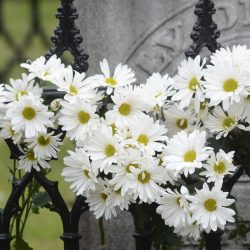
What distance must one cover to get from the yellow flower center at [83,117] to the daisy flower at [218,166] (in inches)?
11.9

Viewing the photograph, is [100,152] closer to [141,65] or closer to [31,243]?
[141,65]

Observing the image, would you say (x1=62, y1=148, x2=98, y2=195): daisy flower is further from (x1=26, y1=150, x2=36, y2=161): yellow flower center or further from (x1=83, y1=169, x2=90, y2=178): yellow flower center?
(x1=26, y1=150, x2=36, y2=161): yellow flower center

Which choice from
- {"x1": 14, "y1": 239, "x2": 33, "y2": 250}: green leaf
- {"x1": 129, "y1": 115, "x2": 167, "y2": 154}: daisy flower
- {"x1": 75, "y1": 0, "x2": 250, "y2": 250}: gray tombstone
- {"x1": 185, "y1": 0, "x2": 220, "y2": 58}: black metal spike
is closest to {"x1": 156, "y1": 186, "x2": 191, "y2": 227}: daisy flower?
{"x1": 129, "y1": 115, "x2": 167, "y2": 154}: daisy flower

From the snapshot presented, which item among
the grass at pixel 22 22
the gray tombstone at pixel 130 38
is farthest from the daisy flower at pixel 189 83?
the grass at pixel 22 22

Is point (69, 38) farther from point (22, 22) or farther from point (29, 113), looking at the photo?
point (22, 22)

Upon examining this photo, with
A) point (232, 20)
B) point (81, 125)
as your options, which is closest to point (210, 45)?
point (81, 125)

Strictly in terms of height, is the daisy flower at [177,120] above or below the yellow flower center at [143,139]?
above

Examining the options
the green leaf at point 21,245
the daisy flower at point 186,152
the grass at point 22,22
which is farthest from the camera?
the grass at point 22,22

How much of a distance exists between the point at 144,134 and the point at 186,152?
0.37 ft

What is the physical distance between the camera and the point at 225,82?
2258 mm

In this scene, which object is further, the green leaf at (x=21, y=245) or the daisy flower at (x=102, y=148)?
the green leaf at (x=21, y=245)

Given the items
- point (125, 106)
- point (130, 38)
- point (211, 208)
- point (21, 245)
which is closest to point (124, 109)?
point (125, 106)

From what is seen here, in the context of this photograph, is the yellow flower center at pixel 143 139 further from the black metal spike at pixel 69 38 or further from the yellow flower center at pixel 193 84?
the black metal spike at pixel 69 38

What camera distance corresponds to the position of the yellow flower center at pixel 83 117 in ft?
7.52
